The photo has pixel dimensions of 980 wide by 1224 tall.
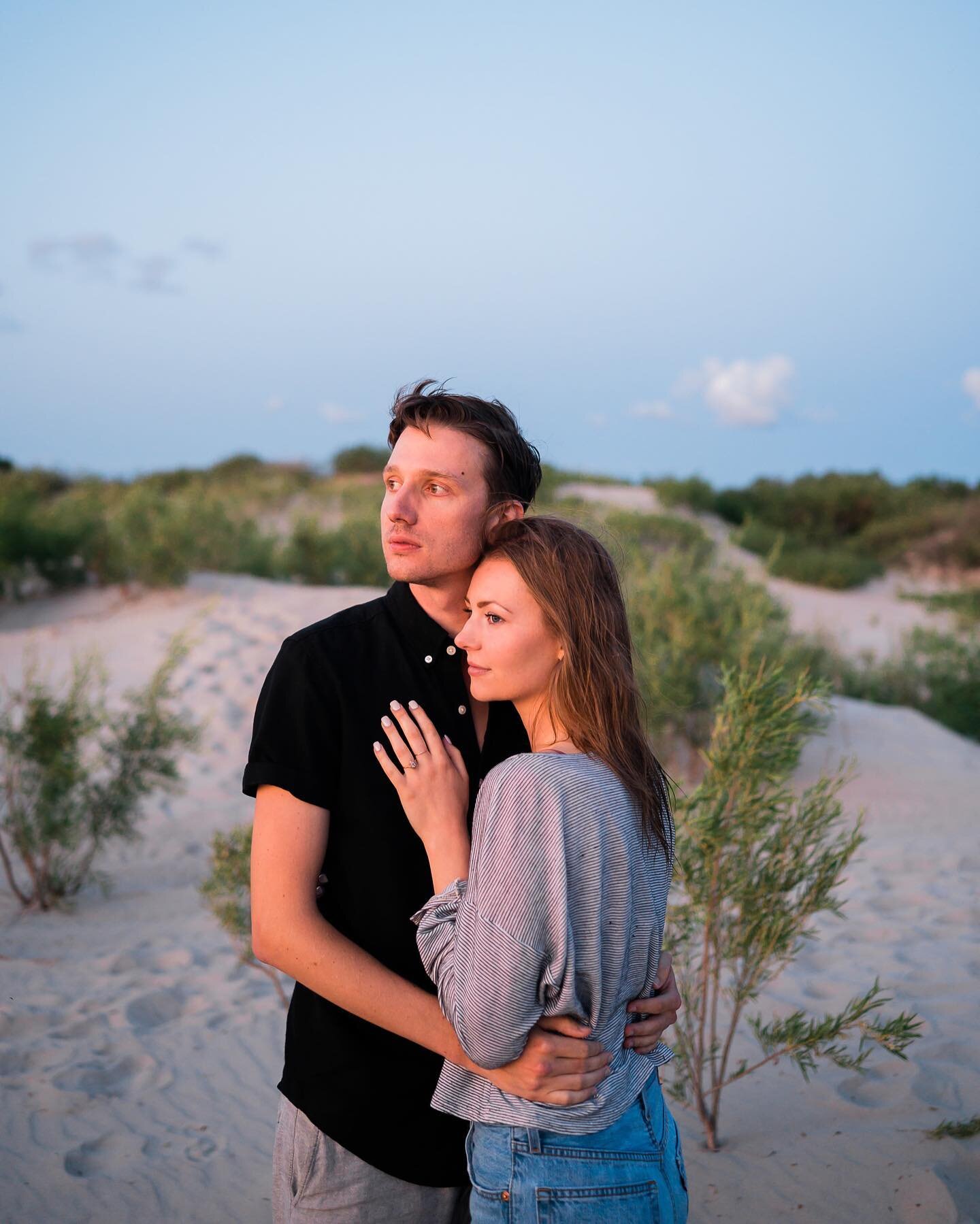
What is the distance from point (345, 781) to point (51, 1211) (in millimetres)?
2349

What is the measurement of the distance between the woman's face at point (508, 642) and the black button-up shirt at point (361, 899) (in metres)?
0.19

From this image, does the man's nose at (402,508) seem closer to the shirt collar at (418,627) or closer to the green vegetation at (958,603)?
the shirt collar at (418,627)

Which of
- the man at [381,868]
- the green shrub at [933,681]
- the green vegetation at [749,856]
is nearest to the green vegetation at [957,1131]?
the green vegetation at [749,856]

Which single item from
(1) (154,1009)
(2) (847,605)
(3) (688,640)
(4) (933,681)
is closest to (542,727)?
(1) (154,1009)

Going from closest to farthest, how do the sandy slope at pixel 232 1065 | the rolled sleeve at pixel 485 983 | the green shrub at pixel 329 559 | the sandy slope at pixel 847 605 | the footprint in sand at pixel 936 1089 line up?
1. the rolled sleeve at pixel 485 983
2. the sandy slope at pixel 232 1065
3. the footprint in sand at pixel 936 1089
4. the green shrub at pixel 329 559
5. the sandy slope at pixel 847 605

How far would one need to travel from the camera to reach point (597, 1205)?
165 cm

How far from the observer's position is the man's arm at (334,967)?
165 cm

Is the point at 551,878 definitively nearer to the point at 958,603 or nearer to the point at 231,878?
the point at 231,878

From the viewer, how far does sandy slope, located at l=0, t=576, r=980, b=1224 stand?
3.31 meters

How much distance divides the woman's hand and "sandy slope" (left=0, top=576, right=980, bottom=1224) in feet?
7.44

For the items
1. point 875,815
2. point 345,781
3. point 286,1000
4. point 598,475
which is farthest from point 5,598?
point 598,475

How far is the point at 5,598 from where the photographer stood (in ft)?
40.1

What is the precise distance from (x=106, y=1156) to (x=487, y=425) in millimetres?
3015

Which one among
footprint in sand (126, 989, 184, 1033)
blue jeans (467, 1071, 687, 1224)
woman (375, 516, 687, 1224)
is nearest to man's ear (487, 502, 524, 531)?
woman (375, 516, 687, 1224)
